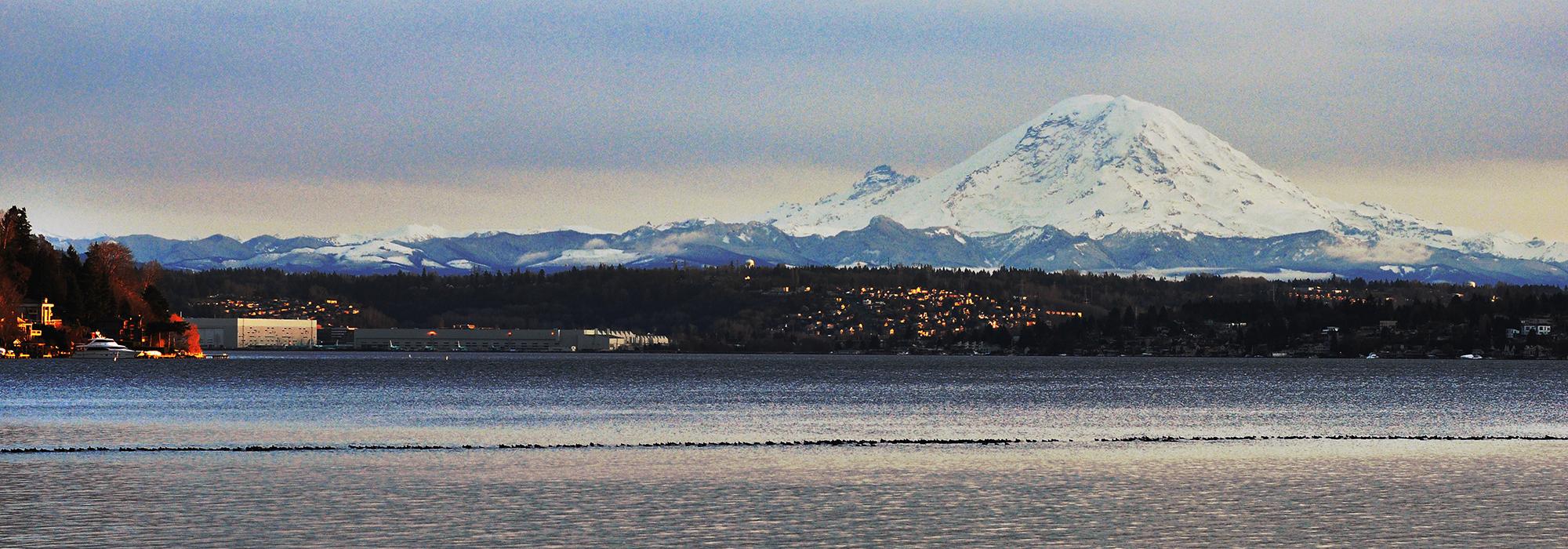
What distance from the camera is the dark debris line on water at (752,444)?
76.5 m

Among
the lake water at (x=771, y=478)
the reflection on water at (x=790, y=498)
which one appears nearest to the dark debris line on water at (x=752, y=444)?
the lake water at (x=771, y=478)

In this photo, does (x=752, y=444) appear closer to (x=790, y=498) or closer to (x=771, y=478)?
(x=771, y=478)

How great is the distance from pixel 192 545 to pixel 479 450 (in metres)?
33.0

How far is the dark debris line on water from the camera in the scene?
7650 centimetres

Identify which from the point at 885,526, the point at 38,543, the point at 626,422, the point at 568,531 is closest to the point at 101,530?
the point at 38,543

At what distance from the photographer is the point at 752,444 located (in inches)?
3295

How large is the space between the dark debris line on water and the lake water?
0.79 meters

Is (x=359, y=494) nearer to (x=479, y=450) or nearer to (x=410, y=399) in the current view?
(x=479, y=450)

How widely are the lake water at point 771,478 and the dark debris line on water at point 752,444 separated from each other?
0.79 metres

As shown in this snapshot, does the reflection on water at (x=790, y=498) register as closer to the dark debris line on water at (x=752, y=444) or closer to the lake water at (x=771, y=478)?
the lake water at (x=771, y=478)

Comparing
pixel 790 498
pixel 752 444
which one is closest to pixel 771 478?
pixel 790 498

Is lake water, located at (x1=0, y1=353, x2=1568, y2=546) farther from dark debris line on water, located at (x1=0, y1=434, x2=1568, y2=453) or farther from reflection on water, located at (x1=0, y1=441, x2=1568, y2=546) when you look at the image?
dark debris line on water, located at (x1=0, y1=434, x2=1568, y2=453)

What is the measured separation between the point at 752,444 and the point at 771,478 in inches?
756

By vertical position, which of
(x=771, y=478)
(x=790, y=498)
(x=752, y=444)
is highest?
(x=752, y=444)
